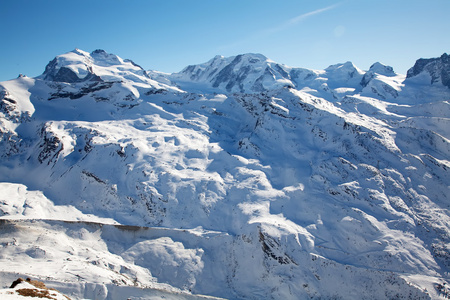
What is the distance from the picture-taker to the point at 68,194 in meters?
41.9

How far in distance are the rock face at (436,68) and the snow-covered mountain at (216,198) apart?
241ft

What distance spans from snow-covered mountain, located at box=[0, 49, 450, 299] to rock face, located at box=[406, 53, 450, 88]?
2897 inches

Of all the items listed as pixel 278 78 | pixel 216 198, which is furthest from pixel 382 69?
pixel 216 198

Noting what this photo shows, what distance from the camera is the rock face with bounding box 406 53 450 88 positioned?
118 metres

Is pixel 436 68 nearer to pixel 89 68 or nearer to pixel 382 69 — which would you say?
pixel 382 69

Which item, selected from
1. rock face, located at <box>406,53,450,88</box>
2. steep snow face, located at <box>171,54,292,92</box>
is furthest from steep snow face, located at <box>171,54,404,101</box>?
rock face, located at <box>406,53,450,88</box>

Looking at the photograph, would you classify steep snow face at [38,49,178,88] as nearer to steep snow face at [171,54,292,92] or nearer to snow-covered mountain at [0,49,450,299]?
steep snow face at [171,54,292,92]

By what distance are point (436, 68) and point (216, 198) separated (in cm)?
13339

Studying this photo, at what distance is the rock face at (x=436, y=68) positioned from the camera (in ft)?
386

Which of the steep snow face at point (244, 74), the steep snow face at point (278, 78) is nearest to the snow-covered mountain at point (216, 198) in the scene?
the steep snow face at point (278, 78)

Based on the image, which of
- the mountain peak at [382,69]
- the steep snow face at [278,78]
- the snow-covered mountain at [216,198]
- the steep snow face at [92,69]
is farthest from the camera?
the mountain peak at [382,69]

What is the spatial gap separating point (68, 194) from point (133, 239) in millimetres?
14212

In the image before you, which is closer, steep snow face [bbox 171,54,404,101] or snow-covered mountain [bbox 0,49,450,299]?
snow-covered mountain [bbox 0,49,450,299]

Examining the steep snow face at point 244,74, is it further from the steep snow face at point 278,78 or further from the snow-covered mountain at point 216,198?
the snow-covered mountain at point 216,198
